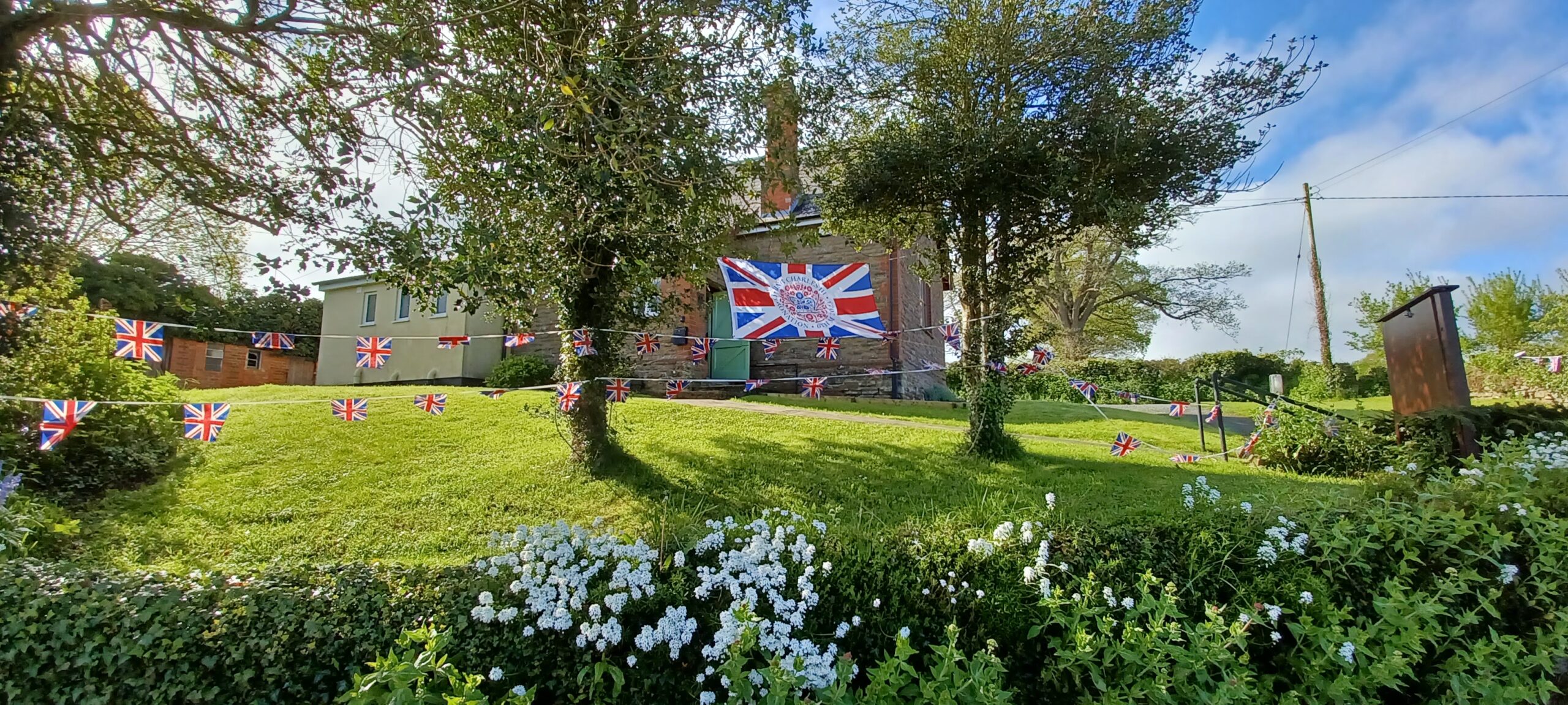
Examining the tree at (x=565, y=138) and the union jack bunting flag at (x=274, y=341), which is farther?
the union jack bunting flag at (x=274, y=341)

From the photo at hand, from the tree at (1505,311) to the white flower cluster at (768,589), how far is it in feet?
94.7

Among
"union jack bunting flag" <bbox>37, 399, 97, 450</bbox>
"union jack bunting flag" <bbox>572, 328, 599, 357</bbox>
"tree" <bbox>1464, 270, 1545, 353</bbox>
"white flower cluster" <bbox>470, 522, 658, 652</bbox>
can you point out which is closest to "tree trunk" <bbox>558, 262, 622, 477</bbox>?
"union jack bunting flag" <bbox>572, 328, 599, 357</bbox>

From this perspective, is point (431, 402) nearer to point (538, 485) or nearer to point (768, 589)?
point (538, 485)

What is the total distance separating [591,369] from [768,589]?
15.2 feet

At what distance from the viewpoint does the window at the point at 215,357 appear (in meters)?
23.0

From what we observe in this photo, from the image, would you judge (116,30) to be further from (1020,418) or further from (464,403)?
(1020,418)

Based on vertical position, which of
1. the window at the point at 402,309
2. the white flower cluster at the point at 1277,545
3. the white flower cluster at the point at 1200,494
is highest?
the window at the point at 402,309

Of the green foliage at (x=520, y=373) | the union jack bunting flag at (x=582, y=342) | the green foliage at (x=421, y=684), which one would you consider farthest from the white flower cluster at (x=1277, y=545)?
the green foliage at (x=520, y=373)

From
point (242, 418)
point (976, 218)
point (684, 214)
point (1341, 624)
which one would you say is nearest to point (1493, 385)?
point (976, 218)

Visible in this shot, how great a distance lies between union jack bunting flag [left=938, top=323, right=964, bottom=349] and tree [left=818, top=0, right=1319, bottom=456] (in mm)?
140

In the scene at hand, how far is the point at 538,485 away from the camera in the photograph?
6.86 metres

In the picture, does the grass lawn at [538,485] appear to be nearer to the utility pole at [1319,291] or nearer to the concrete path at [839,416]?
the concrete path at [839,416]

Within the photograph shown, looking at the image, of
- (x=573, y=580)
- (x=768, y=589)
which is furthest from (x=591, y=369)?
(x=768, y=589)

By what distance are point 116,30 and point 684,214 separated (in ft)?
14.6
